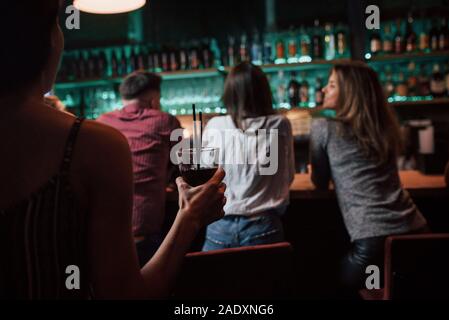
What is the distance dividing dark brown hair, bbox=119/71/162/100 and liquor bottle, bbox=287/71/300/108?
83.0 inches

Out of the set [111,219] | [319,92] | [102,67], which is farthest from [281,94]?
[111,219]

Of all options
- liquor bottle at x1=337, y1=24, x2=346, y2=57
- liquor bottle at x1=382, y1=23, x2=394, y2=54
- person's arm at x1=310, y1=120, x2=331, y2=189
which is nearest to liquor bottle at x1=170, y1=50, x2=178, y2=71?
liquor bottle at x1=337, y1=24, x2=346, y2=57

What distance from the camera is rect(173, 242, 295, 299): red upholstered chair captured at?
1.31 meters

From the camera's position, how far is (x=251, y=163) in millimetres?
2055

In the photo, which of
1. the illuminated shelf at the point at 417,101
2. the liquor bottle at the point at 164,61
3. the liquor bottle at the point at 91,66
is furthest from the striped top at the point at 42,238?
the liquor bottle at the point at 91,66

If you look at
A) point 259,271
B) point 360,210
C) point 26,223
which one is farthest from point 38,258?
point 360,210

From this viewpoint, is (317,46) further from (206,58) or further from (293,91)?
(206,58)

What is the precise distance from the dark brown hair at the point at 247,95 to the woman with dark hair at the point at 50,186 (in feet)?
4.39

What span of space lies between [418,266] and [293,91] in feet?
10.4

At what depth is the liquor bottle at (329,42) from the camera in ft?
14.1

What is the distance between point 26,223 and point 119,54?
180 inches

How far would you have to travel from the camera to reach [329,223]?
8.89 feet

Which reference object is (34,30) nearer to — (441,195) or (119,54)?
(441,195)

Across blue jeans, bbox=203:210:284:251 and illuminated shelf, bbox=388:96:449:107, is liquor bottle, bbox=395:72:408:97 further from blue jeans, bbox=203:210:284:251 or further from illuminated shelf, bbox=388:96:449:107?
blue jeans, bbox=203:210:284:251
